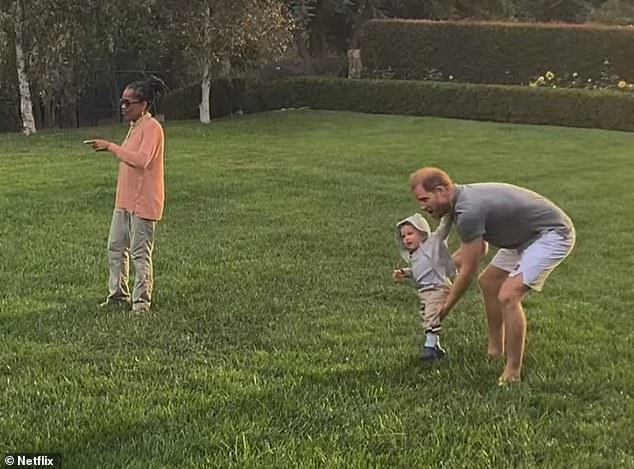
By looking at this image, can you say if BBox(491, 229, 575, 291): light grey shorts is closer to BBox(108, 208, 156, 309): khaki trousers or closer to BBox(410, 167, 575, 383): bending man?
BBox(410, 167, 575, 383): bending man

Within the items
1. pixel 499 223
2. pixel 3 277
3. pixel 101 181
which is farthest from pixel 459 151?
pixel 499 223

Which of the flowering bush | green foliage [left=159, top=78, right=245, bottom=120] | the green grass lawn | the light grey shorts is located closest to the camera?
the green grass lawn

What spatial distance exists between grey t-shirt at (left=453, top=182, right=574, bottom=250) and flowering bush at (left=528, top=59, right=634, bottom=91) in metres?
19.8

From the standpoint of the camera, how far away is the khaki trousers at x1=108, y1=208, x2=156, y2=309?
255 inches

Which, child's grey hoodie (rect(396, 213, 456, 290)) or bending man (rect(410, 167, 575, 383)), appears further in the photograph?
child's grey hoodie (rect(396, 213, 456, 290))

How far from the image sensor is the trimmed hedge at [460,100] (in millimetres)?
21352

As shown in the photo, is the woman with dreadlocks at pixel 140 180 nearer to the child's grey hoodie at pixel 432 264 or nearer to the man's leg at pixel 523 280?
the child's grey hoodie at pixel 432 264

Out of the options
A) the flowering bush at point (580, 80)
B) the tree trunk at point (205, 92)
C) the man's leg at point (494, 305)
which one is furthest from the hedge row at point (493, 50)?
the man's leg at point (494, 305)

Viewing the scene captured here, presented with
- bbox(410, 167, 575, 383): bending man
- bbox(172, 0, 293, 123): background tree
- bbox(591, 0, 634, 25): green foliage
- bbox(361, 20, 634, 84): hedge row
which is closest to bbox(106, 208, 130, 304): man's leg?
bbox(410, 167, 575, 383): bending man

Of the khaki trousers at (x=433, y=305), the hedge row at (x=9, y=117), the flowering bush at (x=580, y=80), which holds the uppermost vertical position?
the khaki trousers at (x=433, y=305)

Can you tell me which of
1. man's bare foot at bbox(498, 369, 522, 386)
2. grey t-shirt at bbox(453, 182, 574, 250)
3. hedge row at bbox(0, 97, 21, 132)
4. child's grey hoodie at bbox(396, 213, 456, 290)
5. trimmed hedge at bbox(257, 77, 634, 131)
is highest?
grey t-shirt at bbox(453, 182, 574, 250)

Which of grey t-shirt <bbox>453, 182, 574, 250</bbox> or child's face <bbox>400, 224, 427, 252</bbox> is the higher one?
grey t-shirt <bbox>453, 182, 574, 250</bbox>

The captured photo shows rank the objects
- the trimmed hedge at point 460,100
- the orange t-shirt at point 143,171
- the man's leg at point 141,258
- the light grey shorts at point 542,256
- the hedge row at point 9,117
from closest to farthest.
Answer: the light grey shorts at point 542,256
the orange t-shirt at point 143,171
the man's leg at point 141,258
the trimmed hedge at point 460,100
the hedge row at point 9,117

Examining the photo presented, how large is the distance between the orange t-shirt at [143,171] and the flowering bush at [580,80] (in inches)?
746
